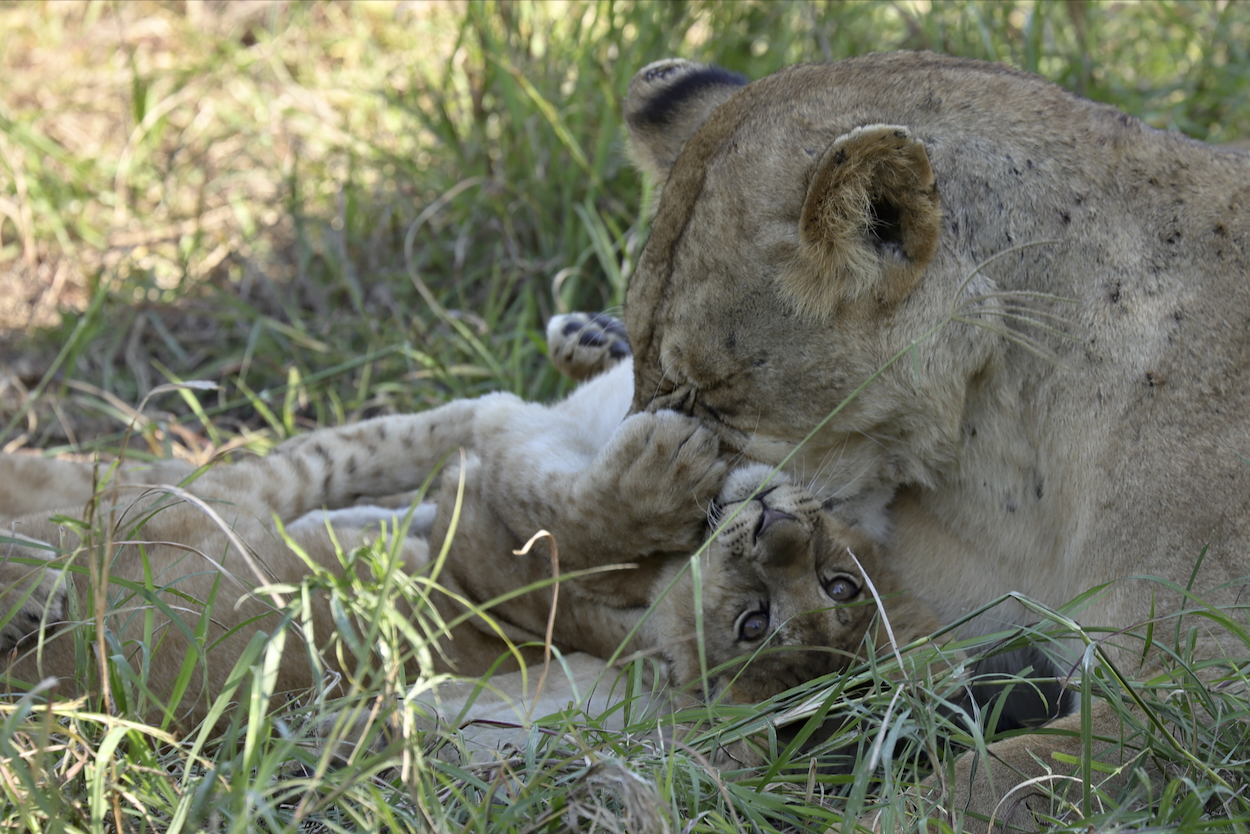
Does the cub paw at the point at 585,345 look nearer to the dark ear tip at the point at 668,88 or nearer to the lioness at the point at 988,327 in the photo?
the dark ear tip at the point at 668,88

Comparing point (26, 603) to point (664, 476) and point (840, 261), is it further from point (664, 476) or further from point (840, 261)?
point (840, 261)

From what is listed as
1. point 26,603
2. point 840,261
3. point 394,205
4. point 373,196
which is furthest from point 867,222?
point 373,196

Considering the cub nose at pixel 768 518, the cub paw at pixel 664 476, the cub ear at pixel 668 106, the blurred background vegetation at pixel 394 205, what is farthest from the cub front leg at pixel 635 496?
the blurred background vegetation at pixel 394 205

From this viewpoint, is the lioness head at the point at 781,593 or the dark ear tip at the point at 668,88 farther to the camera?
the dark ear tip at the point at 668,88

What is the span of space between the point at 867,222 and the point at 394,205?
330 cm

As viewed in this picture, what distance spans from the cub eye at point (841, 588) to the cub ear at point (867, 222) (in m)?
0.65

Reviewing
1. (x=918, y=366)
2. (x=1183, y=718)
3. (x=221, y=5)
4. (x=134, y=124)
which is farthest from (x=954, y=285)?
(x=221, y=5)

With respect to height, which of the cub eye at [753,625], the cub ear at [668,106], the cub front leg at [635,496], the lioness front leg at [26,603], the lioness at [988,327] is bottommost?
the cub eye at [753,625]

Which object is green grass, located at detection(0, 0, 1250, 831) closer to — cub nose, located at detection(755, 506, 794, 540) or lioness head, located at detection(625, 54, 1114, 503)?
lioness head, located at detection(625, 54, 1114, 503)

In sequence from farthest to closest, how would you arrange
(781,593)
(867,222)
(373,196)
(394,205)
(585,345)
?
(373,196) < (394,205) < (585,345) < (781,593) < (867,222)

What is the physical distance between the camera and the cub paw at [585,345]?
155 inches

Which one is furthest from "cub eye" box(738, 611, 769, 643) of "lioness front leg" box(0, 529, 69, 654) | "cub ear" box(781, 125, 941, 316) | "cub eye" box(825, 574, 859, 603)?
"lioness front leg" box(0, 529, 69, 654)

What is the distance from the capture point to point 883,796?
6.77ft

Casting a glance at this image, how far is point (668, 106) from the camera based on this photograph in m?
3.14
